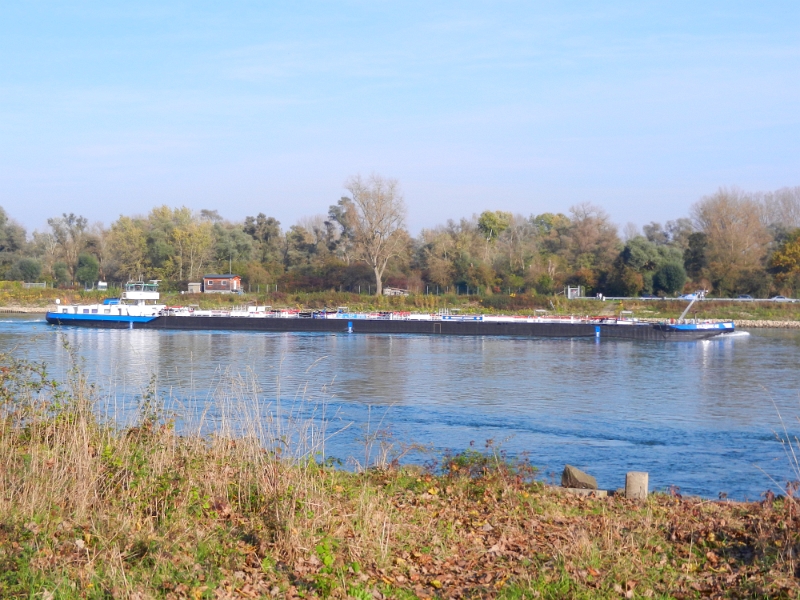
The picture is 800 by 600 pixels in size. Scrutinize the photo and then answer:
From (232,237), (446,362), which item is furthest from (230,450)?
(232,237)

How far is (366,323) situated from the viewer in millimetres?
53125

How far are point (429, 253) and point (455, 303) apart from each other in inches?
486

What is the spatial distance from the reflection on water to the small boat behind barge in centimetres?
433

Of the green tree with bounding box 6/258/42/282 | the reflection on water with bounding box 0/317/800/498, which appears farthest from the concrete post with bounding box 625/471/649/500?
the green tree with bounding box 6/258/42/282

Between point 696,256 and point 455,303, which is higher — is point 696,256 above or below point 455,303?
above

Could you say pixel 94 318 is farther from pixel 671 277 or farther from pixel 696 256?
pixel 696 256

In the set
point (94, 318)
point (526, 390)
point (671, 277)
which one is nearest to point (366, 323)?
point (94, 318)

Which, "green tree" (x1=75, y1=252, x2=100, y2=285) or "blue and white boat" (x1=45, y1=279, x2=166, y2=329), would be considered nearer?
"blue and white boat" (x1=45, y1=279, x2=166, y2=329)

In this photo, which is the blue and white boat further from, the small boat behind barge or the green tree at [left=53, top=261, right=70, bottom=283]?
the green tree at [left=53, top=261, right=70, bottom=283]

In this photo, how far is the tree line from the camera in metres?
67.1

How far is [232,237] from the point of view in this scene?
8619 centimetres

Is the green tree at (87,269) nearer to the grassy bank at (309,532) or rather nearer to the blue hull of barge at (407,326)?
the blue hull of barge at (407,326)

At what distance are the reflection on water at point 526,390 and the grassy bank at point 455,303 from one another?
1706 cm

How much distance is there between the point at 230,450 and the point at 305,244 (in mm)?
81099
